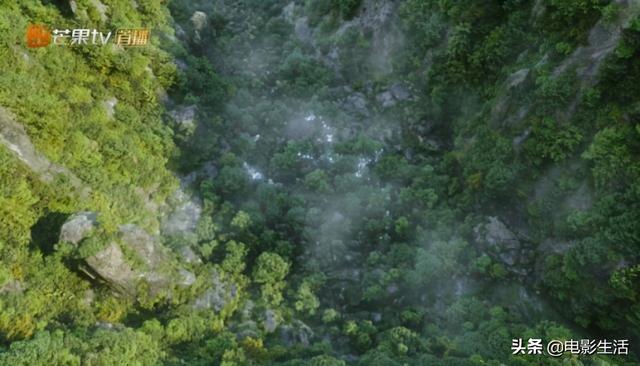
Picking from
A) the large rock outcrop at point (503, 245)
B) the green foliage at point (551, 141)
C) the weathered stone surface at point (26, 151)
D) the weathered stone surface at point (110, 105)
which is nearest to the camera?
the weathered stone surface at point (26, 151)

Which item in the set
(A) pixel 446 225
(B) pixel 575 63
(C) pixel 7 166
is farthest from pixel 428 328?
(C) pixel 7 166

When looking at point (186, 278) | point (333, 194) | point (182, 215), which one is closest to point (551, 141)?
point (333, 194)

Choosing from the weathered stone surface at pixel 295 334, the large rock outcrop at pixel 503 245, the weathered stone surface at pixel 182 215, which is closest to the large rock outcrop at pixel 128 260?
the weathered stone surface at pixel 182 215

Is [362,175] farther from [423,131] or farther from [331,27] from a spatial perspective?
[331,27]

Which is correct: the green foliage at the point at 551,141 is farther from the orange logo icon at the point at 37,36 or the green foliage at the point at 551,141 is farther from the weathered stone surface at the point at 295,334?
the orange logo icon at the point at 37,36

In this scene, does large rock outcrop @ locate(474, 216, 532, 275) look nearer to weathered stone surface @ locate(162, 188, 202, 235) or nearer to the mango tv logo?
weathered stone surface @ locate(162, 188, 202, 235)
